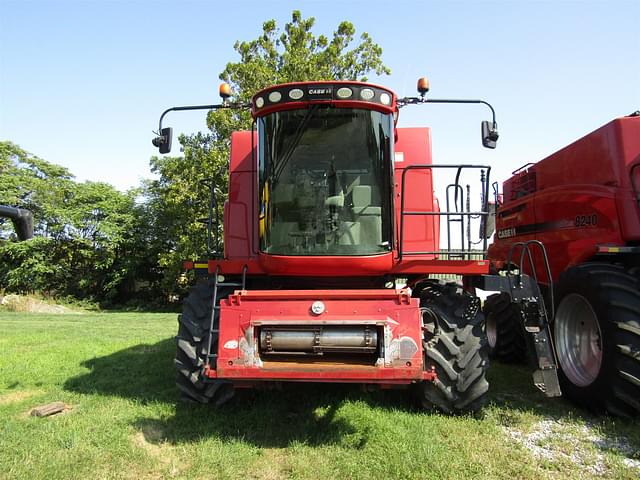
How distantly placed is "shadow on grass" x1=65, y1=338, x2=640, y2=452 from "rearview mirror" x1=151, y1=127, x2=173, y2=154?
8.20 ft

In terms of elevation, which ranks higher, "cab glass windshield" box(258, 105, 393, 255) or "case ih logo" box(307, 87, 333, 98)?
"case ih logo" box(307, 87, 333, 98)

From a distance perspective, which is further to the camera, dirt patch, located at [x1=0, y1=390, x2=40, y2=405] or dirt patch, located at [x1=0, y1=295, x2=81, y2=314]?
dirt patch, located at [x1=0, y1=295, x2=81, y2=314]

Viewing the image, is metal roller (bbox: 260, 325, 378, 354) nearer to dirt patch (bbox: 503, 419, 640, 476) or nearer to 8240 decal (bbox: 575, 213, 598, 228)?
dirt patch (bbox: 503, 419, 640, 476)

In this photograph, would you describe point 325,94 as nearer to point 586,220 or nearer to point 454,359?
point 454,359

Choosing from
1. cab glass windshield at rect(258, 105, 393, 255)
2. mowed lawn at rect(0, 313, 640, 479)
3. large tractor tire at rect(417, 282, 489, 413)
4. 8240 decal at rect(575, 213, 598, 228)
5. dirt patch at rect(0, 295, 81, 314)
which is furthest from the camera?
dirt patch at rect(0, 295, 81, 314)

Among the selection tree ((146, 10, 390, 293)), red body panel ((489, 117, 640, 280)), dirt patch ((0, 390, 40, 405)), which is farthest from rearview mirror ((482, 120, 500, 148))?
tree ((146, 10, 390, 293))

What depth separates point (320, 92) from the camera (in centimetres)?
413

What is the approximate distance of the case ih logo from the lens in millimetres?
4133

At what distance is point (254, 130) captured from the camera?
489 centimetres

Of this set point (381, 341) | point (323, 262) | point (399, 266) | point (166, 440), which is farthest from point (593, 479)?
point (166, 440)

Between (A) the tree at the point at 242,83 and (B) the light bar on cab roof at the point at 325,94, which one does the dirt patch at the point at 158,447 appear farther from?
(A) the tree at the point at 242,83

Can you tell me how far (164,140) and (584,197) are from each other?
4.66 meters

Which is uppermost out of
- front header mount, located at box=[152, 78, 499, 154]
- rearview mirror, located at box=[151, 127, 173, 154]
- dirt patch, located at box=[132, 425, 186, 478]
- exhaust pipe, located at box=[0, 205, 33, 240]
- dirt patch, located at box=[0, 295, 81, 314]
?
front header mount, located at box=[152, 78, 499, 154]

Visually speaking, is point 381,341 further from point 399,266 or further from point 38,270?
point 38,270
